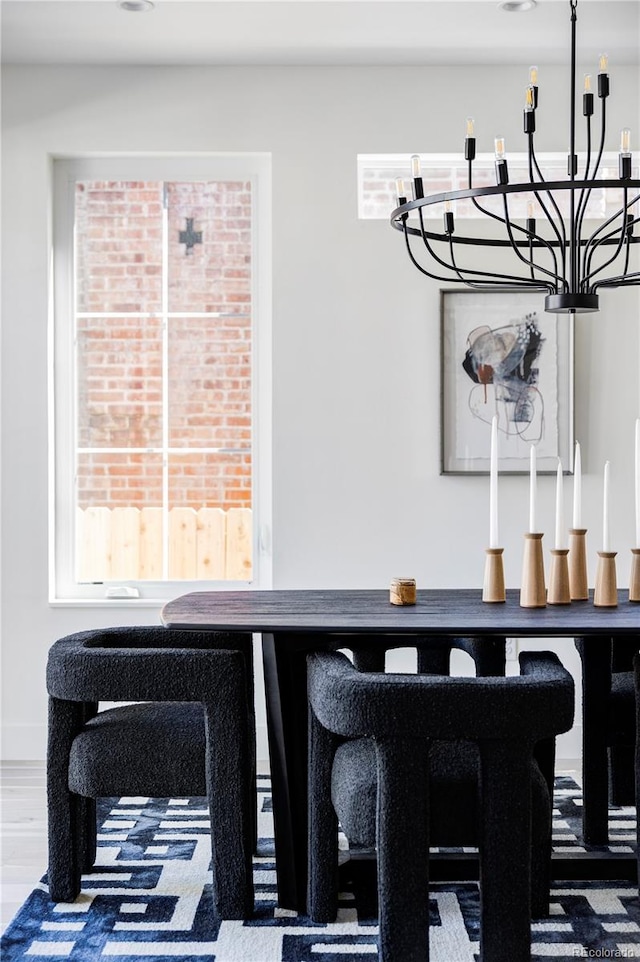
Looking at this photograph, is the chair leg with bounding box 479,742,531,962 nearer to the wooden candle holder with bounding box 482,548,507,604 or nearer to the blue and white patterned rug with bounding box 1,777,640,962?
the blue and white patterned rug with bounding box 1,777,640,962

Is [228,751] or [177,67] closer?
[228,751]

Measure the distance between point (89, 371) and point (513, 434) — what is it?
1679mm

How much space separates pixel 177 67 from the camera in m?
3.91

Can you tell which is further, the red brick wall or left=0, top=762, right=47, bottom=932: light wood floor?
the red brick wall

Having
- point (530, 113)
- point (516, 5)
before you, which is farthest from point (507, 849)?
point (516, 5)

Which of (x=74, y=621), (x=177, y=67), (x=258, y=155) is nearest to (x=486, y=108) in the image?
(x=258, y=155)

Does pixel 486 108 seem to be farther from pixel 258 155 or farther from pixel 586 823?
pixel 586 823

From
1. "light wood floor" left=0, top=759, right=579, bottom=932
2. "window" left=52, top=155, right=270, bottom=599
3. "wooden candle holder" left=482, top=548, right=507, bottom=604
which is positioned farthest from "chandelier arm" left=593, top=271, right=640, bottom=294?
"light wood floor" left=0, top=759, right=579, bottom=932

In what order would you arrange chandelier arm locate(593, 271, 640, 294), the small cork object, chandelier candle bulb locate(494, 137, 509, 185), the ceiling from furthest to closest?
the ceiling < the small cork object < chandelier arm locate(593, 271, 640, 294) < chandelier candle bulb locate(494, 137, 509, 185)

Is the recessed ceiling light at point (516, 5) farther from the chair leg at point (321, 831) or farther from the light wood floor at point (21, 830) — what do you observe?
the light wood floor at point (21, 830)

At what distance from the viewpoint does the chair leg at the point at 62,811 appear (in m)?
2.59

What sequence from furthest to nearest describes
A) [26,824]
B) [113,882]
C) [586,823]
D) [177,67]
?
[177,67]
[26,824]
[586,823]
[113,882]

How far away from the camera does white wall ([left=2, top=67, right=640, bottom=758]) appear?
3.92 m

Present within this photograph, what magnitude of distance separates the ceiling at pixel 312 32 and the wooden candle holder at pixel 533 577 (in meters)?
1.86
